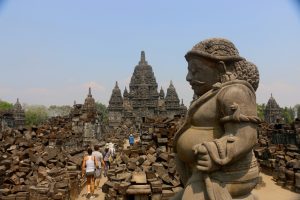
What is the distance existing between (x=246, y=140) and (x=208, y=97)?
42cm

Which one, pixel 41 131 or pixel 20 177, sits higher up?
pixel 41 131

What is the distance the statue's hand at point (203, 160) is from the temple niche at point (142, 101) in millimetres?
42406

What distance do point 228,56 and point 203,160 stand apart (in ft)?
2.57

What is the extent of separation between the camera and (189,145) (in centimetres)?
278

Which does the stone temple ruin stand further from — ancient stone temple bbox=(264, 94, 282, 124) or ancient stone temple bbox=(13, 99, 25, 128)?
ancient stone temple bbox=(264, 94, 282, 124)

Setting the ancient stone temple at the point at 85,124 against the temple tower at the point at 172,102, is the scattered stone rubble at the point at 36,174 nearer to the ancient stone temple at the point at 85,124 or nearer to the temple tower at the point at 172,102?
the ancient stone temple at the point at 85,124

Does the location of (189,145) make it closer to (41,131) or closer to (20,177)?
(20,177)

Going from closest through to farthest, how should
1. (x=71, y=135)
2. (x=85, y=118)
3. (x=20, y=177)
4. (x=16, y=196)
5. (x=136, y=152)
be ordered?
(x=16, y=196) → (x=20, y=177) → (x=136, y=152) → (x=71, y=135) → (x=85, y=118)

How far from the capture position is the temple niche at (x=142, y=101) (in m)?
45.9

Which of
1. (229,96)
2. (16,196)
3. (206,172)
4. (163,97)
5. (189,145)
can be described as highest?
(163,97)

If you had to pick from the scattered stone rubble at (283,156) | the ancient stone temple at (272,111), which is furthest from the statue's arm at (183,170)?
the ancient stone temple at (272,111)

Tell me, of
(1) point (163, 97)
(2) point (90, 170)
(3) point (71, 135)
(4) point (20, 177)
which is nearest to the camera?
(2) point (90, 170)

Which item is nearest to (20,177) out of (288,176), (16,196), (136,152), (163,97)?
(16,196)

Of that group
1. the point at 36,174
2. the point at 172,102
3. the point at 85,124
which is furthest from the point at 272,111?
the point at 36,174
